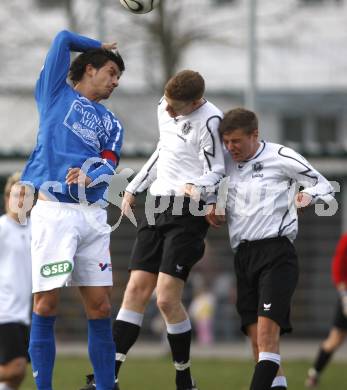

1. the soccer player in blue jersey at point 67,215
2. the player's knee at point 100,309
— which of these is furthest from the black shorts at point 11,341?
the player's knee at point 100,309

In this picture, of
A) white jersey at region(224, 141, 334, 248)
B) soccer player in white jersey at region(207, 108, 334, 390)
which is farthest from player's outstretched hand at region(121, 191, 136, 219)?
white jersey at region(224, 141, 334, 248)

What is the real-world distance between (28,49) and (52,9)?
401 centimetres

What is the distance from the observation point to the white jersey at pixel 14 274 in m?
10.7

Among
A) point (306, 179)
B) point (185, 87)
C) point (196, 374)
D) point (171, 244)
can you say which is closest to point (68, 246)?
point (171, 244)

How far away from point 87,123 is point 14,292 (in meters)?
2.64

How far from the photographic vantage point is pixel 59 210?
28.1 ft

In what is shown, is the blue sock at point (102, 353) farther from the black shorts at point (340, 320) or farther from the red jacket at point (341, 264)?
the black shorts at point (340, 320)

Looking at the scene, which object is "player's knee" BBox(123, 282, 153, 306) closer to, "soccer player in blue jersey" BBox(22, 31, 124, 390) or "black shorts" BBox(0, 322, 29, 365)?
"soccer player in blue jersey" BBox(22, 31, 124, 390)

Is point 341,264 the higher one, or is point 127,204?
point 127,204

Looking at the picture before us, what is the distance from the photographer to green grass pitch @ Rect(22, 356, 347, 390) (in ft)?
49.9

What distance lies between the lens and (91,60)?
8.82m

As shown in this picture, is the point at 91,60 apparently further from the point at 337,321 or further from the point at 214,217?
the point at 337,321

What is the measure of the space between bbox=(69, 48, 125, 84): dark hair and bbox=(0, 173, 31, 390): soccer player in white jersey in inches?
73.7

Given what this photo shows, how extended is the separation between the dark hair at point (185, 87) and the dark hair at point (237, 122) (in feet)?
0.95
